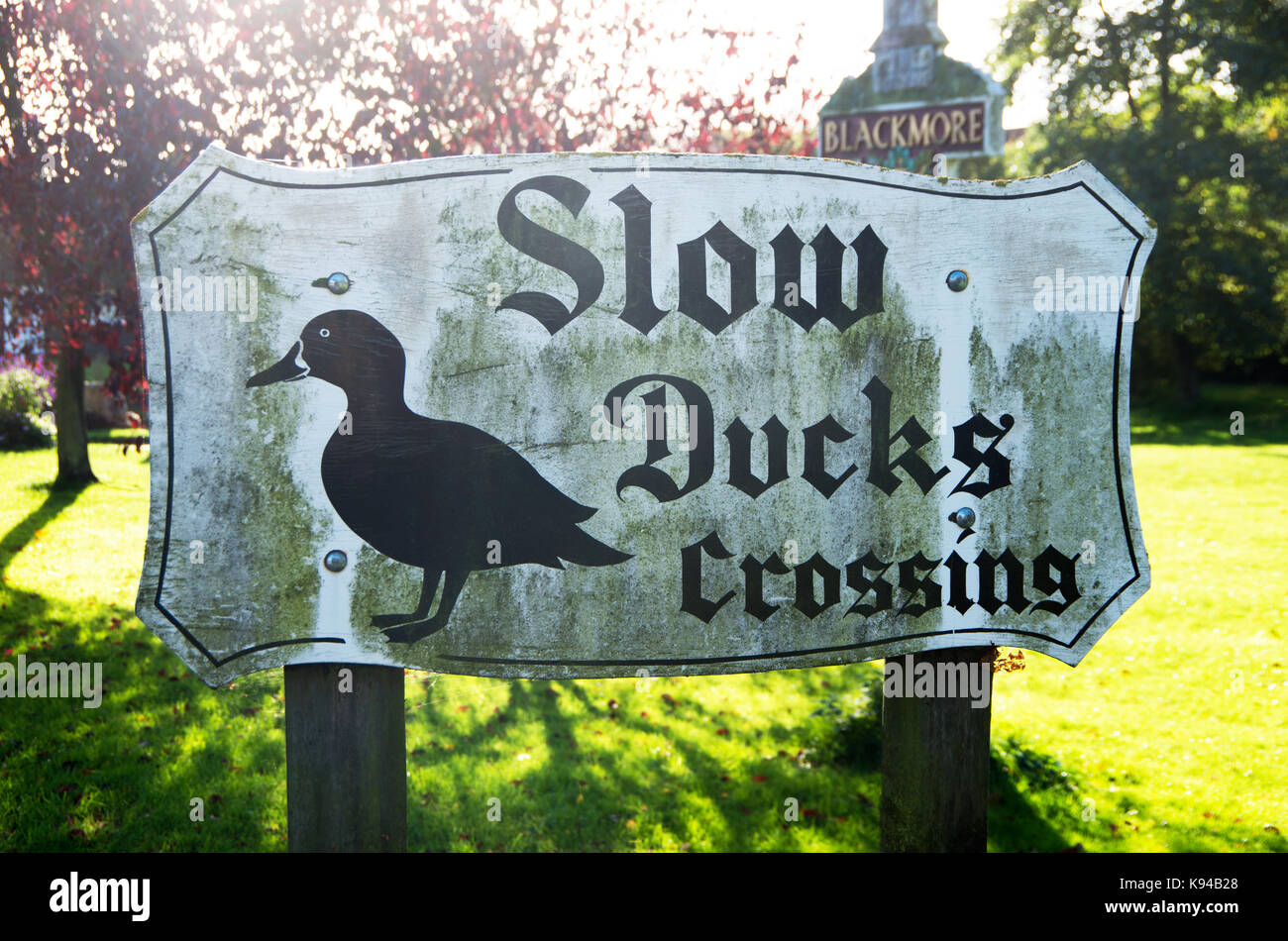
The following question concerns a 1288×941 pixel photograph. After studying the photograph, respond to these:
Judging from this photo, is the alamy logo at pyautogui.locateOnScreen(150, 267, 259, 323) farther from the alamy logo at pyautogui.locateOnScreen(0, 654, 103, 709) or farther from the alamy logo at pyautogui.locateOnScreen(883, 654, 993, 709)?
the alamy logo at pyautogui.locateOnScreen(0, 654, 103, 709)

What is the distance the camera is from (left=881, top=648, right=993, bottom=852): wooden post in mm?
2762

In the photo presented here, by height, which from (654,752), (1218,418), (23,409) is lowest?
(654,752)

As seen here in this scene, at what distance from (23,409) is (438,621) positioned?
1820 cm

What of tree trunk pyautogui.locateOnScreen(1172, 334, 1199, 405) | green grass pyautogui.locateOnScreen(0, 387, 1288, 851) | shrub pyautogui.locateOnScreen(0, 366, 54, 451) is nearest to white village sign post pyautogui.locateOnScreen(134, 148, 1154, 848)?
green grass pyautogui.locateOnScreen(0, 387, 1288, 851)

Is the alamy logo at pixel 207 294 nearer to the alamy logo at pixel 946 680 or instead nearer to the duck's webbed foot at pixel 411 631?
the duck's webbed foot at pixel 411 631

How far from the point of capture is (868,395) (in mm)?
2627

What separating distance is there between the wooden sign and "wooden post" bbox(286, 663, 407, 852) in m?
0.11

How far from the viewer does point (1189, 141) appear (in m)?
→ 25.6

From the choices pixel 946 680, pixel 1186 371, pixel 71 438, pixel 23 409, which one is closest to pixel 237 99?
pixel 946 680

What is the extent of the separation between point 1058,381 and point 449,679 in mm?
4253

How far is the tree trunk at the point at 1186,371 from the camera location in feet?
91.9

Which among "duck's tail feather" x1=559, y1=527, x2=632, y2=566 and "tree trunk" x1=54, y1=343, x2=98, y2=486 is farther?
"tree trunk" x1=54, y1=343, x2=98, y2=486

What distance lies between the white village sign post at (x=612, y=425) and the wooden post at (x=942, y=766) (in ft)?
0.26

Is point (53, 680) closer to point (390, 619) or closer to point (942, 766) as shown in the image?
point (390, 619)
